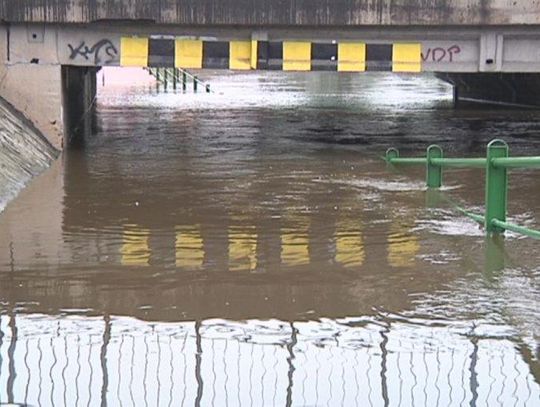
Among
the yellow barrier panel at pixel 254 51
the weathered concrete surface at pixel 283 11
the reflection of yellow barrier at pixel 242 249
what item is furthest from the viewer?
the yellow barrier panel at pixel 254 51

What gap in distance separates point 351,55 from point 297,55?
89 cm

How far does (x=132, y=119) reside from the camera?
2397 centimetres

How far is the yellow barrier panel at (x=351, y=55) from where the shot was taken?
52.9 feet

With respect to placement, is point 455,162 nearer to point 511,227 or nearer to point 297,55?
point 511,227

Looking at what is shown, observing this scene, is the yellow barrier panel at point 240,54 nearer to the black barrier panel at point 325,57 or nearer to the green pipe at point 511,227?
the black barrier panel at point 325,57

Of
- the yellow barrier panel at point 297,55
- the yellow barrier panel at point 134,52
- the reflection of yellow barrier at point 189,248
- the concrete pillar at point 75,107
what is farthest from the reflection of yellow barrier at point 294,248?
the concrete pillar at point 75,107

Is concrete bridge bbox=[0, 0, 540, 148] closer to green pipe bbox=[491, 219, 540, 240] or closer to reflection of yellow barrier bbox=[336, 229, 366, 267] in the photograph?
reflection of yellow barrier bbox=[336, 229, 366, 267]

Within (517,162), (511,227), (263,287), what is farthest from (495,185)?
(263,287)

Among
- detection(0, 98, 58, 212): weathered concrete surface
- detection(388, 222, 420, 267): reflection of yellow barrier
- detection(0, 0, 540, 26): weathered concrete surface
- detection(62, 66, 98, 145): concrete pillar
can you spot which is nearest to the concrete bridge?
detection(0, 0, 540, 26): weathered concrete surface

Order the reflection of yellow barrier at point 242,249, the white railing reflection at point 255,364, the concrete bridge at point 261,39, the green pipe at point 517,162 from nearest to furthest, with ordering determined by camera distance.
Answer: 1. the white railing reflection at point 255,364
2. the green pipe at point 517,162
3. the reflection of yellow barrier at point 242,249
4. the concrete bridge at point 261,39

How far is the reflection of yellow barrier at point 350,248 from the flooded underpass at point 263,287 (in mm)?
25

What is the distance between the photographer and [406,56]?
52.8 feet

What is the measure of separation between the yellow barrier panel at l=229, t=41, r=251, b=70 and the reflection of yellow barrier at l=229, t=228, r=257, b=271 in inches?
275

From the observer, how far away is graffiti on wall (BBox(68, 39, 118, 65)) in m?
16.0
